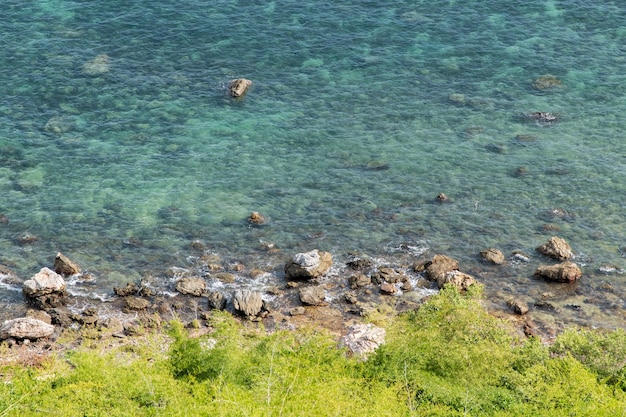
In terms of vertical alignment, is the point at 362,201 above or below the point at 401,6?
below

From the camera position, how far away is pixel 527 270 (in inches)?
1966

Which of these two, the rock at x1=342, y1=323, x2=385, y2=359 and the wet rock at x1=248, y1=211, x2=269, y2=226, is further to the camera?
the wet rock at x1=248, y1=211, x2=269, y2=226

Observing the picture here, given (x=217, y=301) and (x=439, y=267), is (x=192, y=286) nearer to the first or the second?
(x=217, y=301)

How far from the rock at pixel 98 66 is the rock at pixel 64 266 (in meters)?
24.2

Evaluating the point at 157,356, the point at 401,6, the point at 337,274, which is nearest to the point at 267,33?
the point at 401,6

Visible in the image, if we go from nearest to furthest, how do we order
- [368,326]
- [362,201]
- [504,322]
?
[504,322]
[368,326]
[362,201]

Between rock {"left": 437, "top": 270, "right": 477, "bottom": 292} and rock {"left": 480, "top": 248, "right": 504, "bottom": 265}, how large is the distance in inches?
95.4

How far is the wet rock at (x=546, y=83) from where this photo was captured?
6720 cm

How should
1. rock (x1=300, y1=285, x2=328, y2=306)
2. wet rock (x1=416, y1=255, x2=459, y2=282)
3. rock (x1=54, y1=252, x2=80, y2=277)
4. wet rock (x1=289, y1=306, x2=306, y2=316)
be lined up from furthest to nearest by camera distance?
rock (x1=54, y1=252, x2=80, y2=277), wet rock (x1=416, y1=255, x2=459, y2=282), rock (x1=300, y1=285, x2=328, y2=306), wet rock (x1=289, y1=306, x2=306, y2=316)

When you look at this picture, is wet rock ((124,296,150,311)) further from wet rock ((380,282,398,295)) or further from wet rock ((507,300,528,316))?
wet rock ((507,300,528,316))

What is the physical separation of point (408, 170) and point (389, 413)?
29.1 m

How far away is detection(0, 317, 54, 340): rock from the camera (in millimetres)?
43625

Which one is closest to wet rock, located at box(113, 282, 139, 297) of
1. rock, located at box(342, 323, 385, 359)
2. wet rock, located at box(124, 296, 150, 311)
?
wet rock, located at box(124, 296, 150, 311)

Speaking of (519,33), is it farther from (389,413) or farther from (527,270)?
(389,413)
